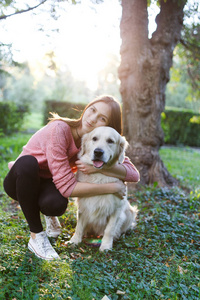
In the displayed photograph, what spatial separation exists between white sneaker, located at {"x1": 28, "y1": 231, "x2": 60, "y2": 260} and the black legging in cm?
8

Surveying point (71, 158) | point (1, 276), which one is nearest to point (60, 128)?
point (71, 158)

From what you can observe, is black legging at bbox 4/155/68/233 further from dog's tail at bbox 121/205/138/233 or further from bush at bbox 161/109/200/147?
bush at bbox 161/109/200/147

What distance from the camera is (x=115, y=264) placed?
2461mm

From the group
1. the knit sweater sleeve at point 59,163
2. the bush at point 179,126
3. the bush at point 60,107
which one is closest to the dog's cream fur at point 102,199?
the knit sweater sleeve at point 59,163

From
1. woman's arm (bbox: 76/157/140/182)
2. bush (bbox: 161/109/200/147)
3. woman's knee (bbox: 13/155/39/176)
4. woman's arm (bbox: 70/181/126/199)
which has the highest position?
woman's knee (bbox: 13/155/39/176)

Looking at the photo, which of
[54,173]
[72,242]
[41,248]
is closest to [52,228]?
[72,242]

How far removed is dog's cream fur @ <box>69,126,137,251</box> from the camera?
2730 millimetres

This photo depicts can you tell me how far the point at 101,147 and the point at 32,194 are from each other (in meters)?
0.79

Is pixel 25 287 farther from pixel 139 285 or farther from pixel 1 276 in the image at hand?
pixel 139 285

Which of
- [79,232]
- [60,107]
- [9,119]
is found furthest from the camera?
[60,107]

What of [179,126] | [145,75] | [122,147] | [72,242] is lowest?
[179,126]

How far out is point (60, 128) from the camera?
8.70ft

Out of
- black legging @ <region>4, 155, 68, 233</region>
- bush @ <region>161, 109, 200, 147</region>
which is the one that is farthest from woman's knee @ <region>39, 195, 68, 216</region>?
bush @ <region>161, 109, 200, 147</region>

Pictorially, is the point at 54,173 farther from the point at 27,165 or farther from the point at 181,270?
the point at 181,270
